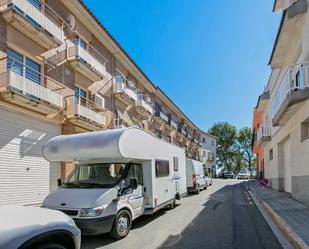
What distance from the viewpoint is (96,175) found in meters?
8.48

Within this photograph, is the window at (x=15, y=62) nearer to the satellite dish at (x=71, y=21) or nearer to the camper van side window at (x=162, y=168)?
the satellite dish at (x=71, y=21)

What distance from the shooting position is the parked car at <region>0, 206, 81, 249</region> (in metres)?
3.50

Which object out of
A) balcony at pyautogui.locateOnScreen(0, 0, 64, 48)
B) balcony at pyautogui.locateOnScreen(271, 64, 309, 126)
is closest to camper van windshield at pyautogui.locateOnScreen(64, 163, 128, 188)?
balcony at pyautogui.locateOnScreen(271, 64, 309, 126)

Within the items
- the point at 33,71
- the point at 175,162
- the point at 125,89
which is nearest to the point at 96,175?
the point at 175,162

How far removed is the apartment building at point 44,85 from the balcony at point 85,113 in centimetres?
5

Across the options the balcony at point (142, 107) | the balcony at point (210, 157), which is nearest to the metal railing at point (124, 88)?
the balcony at point (142, 107)

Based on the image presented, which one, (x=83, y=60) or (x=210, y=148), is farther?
(x=210, y=148)

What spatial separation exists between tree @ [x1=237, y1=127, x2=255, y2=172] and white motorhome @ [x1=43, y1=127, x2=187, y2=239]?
249 feet

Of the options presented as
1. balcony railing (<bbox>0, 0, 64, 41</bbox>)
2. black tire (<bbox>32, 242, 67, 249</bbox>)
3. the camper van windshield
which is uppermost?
balcony railing (<bbox>0, 0, 64, 41</bbox>)

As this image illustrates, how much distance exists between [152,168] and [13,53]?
8169 millimetres

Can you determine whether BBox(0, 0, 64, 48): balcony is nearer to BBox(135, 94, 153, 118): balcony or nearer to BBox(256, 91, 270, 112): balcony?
BBox(135, 94, 153, 118): balcony

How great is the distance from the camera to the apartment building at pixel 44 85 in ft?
40.3

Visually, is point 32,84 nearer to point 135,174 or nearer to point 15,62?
point 15,62

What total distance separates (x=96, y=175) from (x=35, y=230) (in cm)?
473
